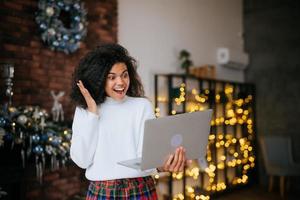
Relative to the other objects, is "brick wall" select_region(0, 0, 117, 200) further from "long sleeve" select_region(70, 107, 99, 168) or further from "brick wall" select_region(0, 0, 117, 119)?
"long sleeve" select_region(70, 107, 99, 168)

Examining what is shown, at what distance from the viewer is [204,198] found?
12.5 feet

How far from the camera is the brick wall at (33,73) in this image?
2.68 meters

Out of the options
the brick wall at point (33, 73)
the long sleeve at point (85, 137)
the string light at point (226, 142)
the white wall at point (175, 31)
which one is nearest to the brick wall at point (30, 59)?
the brick wall at point (33, 73)

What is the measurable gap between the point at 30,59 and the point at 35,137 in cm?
87

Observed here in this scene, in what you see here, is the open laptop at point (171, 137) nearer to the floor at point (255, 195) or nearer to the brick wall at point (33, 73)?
the brick wall at point (33, 73)

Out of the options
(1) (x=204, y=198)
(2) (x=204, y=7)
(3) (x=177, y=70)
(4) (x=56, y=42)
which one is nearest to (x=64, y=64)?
(4) (x=56, y=42)

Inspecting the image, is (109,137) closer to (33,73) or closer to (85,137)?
(85,137)

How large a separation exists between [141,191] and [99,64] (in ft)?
1.85

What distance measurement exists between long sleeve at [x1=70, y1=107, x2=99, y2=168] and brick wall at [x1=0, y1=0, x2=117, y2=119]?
5.33 ft

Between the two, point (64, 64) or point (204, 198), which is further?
point (204, 198)

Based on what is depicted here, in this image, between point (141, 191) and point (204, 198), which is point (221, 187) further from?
point (141, 191)

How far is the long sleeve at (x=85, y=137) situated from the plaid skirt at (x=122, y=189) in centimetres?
12

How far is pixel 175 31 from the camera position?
430 cm

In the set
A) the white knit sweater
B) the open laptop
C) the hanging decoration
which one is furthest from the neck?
the hanging decoration
